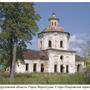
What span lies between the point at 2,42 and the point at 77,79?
5125 mm

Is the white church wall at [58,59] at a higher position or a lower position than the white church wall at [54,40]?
lower

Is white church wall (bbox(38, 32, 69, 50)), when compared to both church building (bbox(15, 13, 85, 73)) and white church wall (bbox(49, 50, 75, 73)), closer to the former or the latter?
church building (bbox(15, 13, 85, 73))

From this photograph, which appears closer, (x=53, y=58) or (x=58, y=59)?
(x=58, y=59)

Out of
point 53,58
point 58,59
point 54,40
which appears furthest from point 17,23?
point 53,58

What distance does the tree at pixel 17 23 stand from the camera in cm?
1595

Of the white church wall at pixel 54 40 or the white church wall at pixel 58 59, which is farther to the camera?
the white church wall at pixel 58 59

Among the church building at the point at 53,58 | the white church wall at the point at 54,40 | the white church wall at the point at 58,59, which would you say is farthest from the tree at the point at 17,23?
the white church wall at the point at 58,59

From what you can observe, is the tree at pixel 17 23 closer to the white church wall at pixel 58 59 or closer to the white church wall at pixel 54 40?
the white church wall at pixel 54 40

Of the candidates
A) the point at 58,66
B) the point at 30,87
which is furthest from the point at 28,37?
the point at 58,66

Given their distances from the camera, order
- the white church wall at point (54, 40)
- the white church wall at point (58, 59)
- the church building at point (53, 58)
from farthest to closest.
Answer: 1. the white church wall at point (58, 59)
2. the church building at point (53, 58)
3. the white church wall at point (54, 40)

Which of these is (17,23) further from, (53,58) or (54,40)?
(53,58)

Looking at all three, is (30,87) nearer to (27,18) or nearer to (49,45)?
(27,18)

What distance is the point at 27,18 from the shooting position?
16.2 meters

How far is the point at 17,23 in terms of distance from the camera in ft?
53.5
